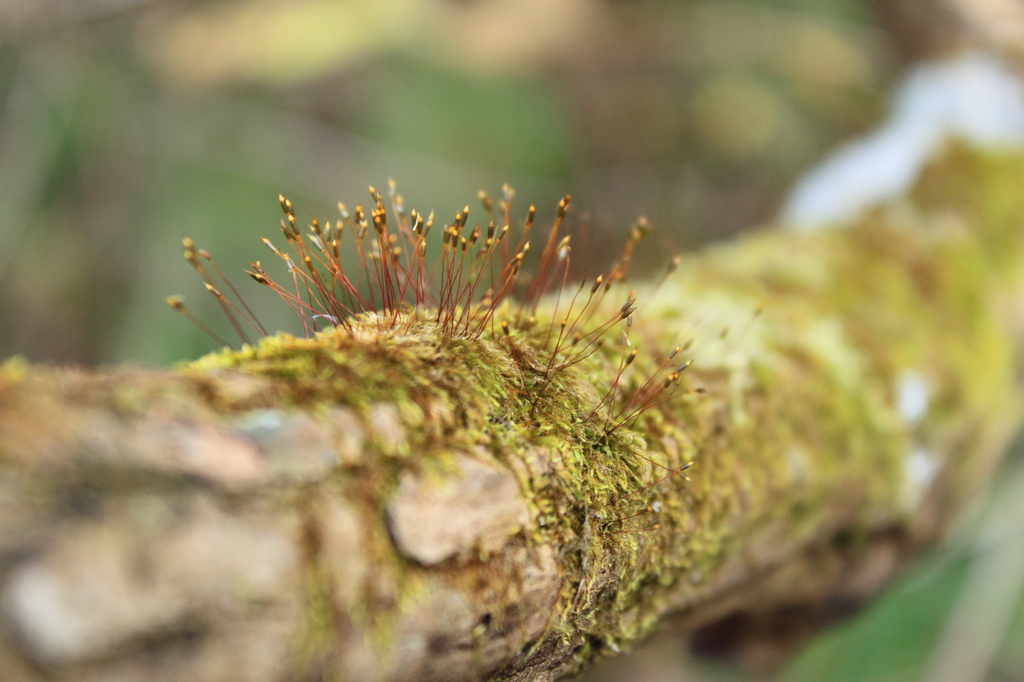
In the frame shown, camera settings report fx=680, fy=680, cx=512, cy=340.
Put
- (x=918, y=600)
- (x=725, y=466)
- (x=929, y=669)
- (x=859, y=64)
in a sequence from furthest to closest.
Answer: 1. (x=859, y=64)
2. (x=918, y=600)
3. (x=929, y=669)
4. (x=725, y=466)

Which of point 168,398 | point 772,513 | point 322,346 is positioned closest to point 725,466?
point 772,513

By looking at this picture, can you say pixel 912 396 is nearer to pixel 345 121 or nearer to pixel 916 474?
pixel 916 474

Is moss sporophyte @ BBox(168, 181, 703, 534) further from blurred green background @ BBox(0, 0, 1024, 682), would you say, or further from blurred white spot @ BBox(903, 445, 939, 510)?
blurred green background @ BBox(0, 0, 1024, 682)

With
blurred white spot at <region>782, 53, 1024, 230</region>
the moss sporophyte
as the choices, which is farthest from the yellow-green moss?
blurred white spot at <region>782, 53, 1024, 230</region>

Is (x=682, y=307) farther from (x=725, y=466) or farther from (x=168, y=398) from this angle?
(x=168, y=398)

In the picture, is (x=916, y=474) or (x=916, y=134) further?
(x=916, y=134)

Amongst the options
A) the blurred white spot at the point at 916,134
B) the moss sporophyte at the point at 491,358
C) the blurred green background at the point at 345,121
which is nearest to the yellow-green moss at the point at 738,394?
the moss sporophyte at the point at 491,358

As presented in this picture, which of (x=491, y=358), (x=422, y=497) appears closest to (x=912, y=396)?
(x=491, y=358)
